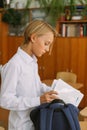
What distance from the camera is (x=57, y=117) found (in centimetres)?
134

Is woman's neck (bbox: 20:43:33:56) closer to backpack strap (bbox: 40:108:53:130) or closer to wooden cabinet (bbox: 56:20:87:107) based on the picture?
backpack strap (bbox: 40:108:53:130)

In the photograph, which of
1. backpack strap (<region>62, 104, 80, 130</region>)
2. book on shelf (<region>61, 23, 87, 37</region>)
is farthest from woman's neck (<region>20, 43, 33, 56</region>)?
book on shelf (<region>61, 23, 87, 37</region>)

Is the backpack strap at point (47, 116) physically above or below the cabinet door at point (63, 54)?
above

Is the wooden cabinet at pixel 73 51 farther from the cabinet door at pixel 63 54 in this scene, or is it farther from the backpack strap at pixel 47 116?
the backpack strap at pixel 47 116

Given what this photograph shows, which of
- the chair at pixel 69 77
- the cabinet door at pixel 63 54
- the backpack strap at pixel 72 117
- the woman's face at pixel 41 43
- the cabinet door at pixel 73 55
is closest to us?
the backpack strap at pixel 72 117

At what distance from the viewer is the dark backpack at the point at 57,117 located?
1318 mm

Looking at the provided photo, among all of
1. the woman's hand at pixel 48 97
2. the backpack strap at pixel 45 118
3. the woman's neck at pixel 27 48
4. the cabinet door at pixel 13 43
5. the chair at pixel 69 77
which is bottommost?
the chair at pixel 69 77

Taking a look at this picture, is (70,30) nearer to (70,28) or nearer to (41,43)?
(70,28)

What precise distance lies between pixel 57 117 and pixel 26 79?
0.27m

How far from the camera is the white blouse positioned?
4.55 ft

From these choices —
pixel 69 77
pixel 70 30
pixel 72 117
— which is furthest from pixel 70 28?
pixel 72 117

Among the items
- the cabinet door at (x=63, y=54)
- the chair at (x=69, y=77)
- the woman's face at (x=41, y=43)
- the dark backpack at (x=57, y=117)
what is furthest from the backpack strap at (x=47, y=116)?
the cabinet door at (x=63, y=54)

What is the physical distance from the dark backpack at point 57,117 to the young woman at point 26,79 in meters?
0.05

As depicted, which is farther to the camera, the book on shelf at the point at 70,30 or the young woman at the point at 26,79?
the book on shelf at the point at 70,30
